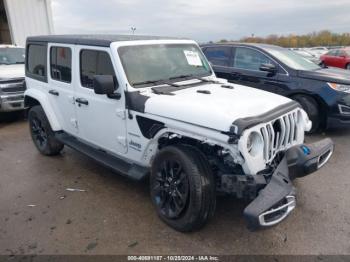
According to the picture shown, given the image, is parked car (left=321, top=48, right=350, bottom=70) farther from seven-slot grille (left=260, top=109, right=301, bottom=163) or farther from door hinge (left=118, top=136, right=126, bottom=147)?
door hinge (left=118, top=136, right=126, bottom=147)

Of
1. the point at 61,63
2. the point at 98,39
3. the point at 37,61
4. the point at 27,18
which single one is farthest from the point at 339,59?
the point at 98,39

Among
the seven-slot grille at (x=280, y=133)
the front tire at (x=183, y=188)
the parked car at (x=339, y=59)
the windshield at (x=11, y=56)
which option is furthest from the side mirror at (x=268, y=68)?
the parked car at (x=339, y=59)

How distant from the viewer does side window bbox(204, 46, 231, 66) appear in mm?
7289

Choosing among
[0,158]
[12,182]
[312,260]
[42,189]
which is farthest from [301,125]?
[0,158]

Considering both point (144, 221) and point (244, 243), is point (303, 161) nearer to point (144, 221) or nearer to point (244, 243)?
A: point (244, 243)

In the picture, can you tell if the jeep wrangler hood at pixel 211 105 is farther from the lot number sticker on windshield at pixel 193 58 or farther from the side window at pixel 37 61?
the side window at pixel 37 61

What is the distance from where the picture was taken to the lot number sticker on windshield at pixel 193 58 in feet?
14.5

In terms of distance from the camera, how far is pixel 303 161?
119 inches

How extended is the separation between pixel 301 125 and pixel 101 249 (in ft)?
7.79

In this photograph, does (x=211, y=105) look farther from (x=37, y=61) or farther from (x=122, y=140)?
(x=37, y=61)

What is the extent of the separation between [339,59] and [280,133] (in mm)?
15287

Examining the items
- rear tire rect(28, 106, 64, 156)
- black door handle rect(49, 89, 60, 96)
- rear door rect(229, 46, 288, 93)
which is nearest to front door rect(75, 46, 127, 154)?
black door handle rect(49, 89, 60, 96)

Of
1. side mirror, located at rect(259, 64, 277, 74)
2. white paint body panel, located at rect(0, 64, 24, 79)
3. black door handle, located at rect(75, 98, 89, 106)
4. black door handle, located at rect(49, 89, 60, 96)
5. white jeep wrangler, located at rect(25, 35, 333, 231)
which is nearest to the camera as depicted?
white jeep wrangler, located at rect(25, 35, 333, 231)

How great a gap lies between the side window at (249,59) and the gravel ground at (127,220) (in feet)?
8.52
